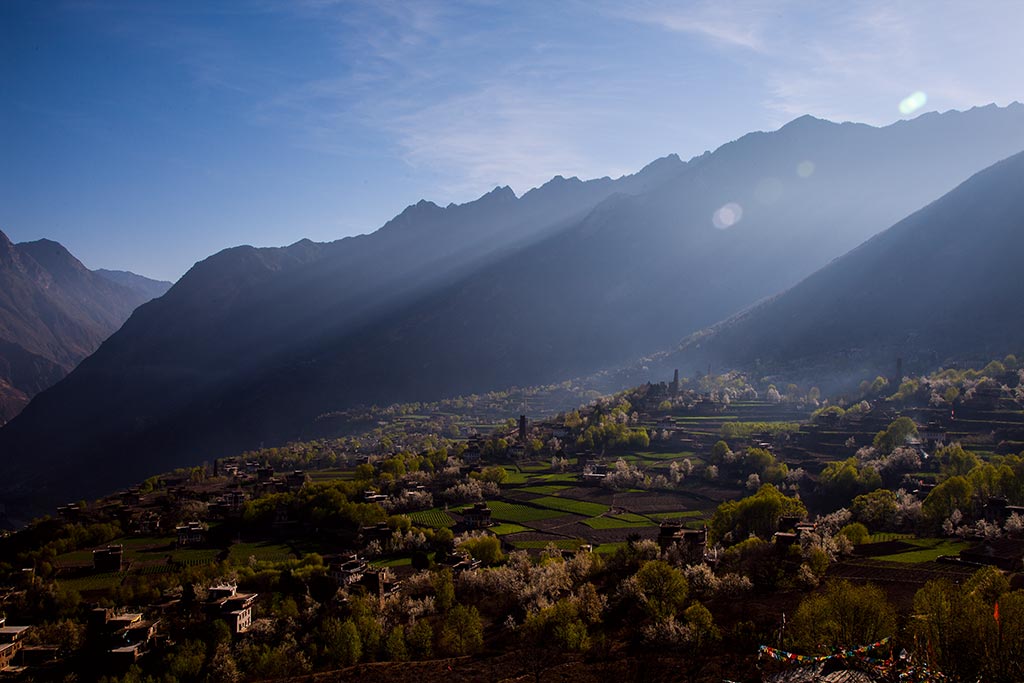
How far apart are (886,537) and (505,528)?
2249cm

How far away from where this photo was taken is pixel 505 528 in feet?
153

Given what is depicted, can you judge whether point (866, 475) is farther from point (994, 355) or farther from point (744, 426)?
point (994, 355)

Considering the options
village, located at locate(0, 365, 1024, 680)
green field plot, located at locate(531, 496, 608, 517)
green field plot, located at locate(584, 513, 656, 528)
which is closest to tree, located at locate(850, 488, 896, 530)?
village, located at locate(0, 365, 1024, 680)

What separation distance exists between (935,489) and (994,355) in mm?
66830

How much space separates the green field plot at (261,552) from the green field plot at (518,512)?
14.5 meters

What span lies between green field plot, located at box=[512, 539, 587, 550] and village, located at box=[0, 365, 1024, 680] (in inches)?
10.7

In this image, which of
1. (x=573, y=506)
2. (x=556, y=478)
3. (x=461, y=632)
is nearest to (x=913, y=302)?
(x=556, y=478)

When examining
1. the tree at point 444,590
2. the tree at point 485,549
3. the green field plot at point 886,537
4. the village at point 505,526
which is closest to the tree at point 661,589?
the village at point 505,526

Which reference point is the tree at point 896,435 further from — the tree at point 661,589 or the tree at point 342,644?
the tree at point 342,644

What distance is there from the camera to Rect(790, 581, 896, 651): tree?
19000 mm

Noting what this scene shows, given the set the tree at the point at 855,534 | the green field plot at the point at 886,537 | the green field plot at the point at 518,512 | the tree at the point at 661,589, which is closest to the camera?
the tree at the point at 661,589

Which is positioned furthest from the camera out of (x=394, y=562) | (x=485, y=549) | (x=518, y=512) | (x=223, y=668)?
(x=518, y=512)

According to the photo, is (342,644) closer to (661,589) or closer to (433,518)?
(661,589)

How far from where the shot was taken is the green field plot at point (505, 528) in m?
45.5
